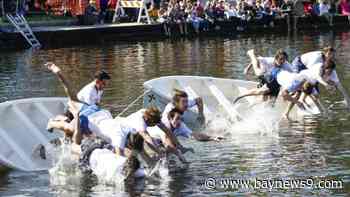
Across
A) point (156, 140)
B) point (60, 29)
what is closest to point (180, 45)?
point (60, 29)

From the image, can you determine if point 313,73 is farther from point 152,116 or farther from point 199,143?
point 152,116

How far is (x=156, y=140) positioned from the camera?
1398 centimetres

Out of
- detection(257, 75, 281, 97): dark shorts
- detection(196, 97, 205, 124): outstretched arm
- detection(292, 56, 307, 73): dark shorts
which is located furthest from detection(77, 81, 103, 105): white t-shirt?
detection(292, 56, 307, 73): dark shorts

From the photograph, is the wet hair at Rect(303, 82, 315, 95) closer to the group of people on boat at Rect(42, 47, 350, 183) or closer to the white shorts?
the group of people on boat at Rect(42, 47, 350, 183)

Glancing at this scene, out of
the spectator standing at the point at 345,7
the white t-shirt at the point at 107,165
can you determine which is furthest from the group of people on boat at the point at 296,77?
the spectator standing at the point at 345,7

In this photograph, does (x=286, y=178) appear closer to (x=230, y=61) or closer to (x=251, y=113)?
(x=251, y=113)

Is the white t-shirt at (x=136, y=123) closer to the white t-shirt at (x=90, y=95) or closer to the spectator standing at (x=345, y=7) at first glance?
the white t-shirt at (x=90, y=95)

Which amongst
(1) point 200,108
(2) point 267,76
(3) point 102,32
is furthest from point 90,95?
(3) point 102,32

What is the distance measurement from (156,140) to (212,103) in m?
5.57

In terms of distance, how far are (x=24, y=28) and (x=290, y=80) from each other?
20791 mm

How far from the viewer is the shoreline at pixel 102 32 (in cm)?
3694

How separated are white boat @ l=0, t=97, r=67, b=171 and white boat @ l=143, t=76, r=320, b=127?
2953 millimetres

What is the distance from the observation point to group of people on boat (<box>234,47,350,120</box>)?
1838cm

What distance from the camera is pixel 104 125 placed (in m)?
13.5
